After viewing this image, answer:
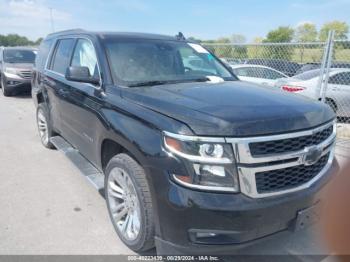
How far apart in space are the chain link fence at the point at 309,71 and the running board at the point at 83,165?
2.73 meters

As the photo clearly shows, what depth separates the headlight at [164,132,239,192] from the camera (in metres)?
2.33

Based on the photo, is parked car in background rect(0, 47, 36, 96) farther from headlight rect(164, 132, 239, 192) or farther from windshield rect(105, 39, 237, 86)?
headlight rect(164, 132, 239, 192)

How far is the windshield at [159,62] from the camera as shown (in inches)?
139

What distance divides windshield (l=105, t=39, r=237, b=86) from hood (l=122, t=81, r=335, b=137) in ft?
1.10

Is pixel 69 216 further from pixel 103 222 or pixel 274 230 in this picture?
pixel 274 230

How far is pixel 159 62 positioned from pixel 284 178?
2.02 m

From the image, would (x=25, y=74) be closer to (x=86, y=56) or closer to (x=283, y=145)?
(x=86, y=56)

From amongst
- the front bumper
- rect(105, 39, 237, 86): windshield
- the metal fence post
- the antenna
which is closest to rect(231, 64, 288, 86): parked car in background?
the metal fence post

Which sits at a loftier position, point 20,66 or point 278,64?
point 278,64

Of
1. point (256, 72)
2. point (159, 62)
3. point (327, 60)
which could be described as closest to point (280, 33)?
point (256, 72)

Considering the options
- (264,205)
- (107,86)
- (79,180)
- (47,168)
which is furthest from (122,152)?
(47,168)

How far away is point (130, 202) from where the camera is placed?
2992mm

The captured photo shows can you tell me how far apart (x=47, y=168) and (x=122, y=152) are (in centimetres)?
242

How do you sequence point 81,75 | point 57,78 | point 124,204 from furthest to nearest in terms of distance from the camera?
point 57,78 < point 81,75 < point 124,204
